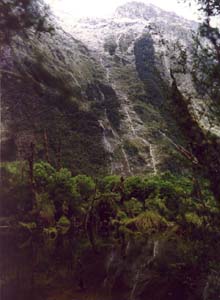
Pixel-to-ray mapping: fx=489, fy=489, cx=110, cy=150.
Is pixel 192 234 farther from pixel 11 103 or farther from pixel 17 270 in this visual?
pixel 11 103

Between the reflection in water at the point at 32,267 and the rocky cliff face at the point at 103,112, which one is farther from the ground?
the reflection in water at the point at 32,267

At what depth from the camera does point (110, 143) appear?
10962 centimetres

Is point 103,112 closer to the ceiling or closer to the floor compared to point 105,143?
closer to the ceiling

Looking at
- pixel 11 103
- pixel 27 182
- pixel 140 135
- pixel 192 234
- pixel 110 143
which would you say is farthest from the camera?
pixel 140 135

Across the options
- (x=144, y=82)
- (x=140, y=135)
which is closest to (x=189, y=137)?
(x=140, y=135)

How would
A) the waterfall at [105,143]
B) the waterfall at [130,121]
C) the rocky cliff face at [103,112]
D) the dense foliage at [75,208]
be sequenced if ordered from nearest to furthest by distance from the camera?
the dense foliage at [75,208]
the rocky cliff face at [103,112]
the waterfall at [105,143]
the waterfall at [130,121]

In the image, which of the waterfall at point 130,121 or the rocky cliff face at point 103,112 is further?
the waterfall at point 130,121

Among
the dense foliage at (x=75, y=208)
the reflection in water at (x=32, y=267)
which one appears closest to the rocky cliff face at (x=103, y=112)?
the dense foliage at (x=75, y=208)

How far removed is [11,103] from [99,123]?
75.2ft

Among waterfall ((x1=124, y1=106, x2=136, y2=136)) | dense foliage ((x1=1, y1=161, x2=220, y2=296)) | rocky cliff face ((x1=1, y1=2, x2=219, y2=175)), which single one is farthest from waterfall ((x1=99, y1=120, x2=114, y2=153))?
dense foliage ((x1=1, y1=161, x2=220, y2=296))

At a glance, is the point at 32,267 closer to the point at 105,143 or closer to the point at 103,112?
the point at 105,143

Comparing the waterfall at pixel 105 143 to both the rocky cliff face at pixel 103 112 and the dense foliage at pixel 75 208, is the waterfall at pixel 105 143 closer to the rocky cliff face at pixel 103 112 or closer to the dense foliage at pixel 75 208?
the rocky cliff face at pixel 103 112

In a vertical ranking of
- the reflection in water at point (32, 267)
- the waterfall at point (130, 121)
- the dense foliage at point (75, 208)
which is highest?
the reflection in water at point (32, 267)

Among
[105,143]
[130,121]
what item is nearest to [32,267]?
[105,143]
